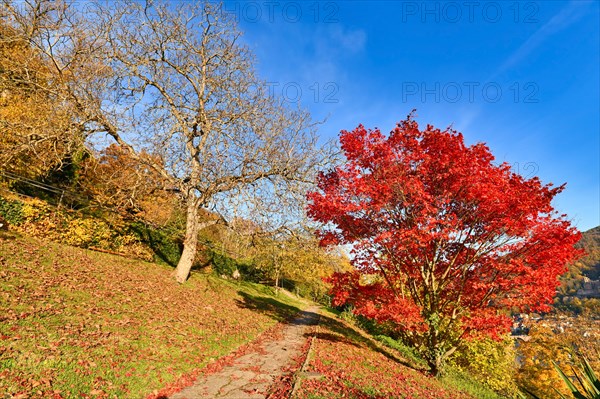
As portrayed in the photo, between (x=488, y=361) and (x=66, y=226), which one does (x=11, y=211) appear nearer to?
(x=66, y=226)

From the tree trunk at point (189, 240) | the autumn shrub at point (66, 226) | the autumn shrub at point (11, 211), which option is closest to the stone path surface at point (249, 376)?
the tree trunk at point (189, 240)

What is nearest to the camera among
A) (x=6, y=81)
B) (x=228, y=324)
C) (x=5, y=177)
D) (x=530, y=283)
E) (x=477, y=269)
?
(x=530, y=283)

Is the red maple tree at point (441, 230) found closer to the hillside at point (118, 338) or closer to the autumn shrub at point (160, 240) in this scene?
the hillside at point (118, 338)

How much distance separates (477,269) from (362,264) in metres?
3.42

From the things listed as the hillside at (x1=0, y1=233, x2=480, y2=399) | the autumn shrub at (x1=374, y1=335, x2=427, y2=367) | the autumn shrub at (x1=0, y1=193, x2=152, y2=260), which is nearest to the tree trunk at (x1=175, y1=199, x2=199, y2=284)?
the hillside at (x1=0, y1=233, x2=480, y2=399)

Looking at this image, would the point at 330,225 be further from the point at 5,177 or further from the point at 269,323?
the point at 5,177

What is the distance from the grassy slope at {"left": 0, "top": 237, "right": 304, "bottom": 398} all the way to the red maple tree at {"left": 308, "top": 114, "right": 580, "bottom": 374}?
206 inches

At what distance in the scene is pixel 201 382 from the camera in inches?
265

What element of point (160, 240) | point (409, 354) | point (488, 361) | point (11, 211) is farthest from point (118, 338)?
point (488, 361)

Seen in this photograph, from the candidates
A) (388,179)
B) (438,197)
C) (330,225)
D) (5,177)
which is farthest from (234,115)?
(5,177)

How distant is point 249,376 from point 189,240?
9175 mm

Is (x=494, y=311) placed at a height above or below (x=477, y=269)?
below

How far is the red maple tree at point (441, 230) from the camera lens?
8266 millimetres

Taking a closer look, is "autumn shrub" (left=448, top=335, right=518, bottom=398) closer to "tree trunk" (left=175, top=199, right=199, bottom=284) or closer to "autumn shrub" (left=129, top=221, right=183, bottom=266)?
"tree trunk" (left=175, top=199, right=199, bottom=284)
